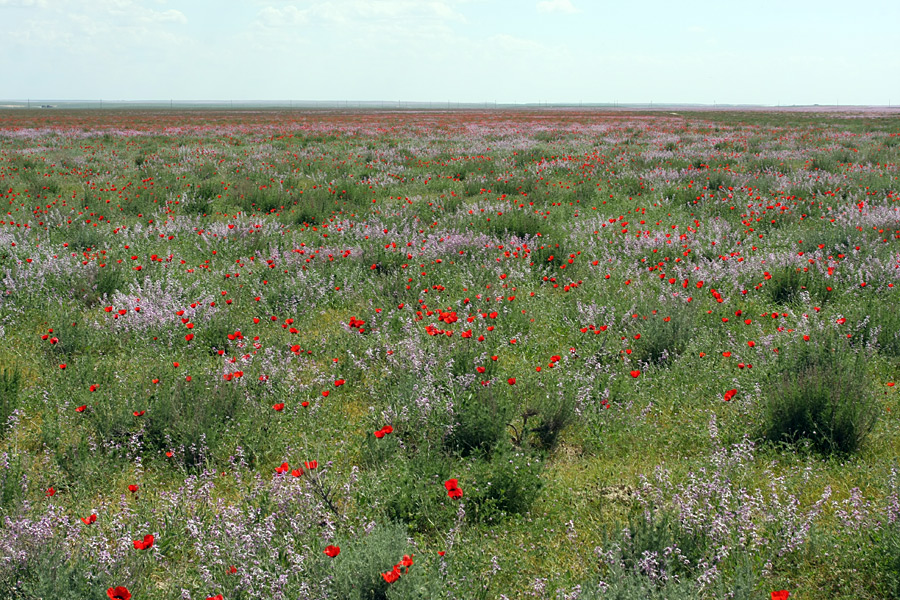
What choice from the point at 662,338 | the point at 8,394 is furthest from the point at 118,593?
the point at 662,338

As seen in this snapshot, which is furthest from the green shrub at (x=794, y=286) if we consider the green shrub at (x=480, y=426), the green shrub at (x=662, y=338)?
the green shrub at (x=480, y=426)

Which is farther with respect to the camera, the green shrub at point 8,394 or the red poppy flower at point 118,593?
the green shrub at point 8,394

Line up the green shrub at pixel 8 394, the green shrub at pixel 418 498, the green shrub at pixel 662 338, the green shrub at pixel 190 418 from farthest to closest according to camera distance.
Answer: the green shrub at pixel 662 338 → the green shrub at pixel 8 394 → the green shrub at pixel 190 418 → the green shrub at pixel 418 498

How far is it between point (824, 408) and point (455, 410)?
7.20 ft

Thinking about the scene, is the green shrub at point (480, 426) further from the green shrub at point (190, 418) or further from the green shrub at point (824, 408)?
the green shrub at point (824, 408)

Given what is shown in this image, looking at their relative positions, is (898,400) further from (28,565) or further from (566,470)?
(28,565)

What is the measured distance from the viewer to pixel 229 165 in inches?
590

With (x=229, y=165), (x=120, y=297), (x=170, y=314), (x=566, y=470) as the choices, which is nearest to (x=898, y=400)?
(x=566, y=470)

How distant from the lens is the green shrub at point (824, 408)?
10.9ft

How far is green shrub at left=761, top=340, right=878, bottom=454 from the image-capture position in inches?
131

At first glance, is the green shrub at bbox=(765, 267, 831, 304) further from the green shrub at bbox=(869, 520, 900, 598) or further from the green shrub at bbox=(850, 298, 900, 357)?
the green shrub at bbox=(869, 520, 900, 598)

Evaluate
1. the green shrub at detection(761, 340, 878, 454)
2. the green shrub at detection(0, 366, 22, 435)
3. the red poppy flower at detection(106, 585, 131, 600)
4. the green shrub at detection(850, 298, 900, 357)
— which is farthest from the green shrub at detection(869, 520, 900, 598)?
the green shrub at detection(0, 366, 22, 435)

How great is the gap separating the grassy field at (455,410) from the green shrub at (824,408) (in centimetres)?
2

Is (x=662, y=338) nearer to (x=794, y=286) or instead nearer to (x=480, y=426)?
(x=480, y=426)
